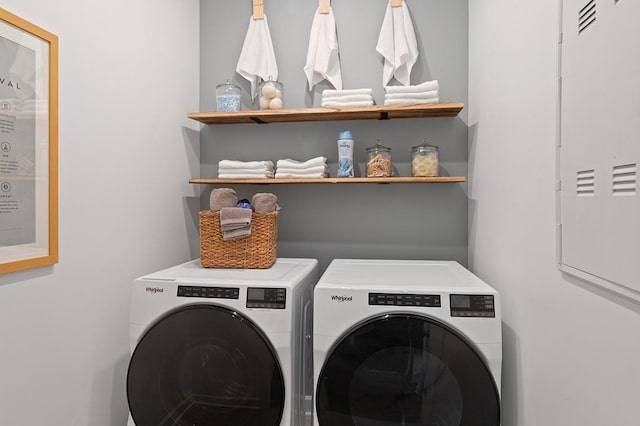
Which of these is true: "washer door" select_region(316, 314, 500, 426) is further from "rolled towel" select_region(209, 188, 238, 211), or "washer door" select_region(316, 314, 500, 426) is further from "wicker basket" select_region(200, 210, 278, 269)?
"rolled towel" select_region(209, 188, 238, 211)

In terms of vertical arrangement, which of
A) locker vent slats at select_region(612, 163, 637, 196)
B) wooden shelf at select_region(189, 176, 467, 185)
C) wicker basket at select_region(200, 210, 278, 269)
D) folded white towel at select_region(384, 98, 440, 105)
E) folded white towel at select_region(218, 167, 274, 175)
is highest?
folded white towel at select_region(384, 98, 440, 105)

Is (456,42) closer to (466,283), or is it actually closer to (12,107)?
(466,283)

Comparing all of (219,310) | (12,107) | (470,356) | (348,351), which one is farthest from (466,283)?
Answer: (12,107)

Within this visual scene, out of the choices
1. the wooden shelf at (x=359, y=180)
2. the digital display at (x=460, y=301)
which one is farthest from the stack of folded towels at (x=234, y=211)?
the digital display at (x=460, y=301)

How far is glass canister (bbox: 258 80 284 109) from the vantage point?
1984 millimetres

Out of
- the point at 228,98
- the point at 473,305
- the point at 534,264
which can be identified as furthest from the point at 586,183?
the point at 228,98

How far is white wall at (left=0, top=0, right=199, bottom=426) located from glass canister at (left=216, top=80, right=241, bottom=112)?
0.74 ft

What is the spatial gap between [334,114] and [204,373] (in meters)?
1.30

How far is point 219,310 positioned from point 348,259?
83 cm

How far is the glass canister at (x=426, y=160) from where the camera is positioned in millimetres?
1878

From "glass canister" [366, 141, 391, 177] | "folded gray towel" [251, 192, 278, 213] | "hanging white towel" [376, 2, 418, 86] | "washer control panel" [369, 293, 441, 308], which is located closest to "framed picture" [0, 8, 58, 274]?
"folded gray towel" [251, 192, 278, 213]

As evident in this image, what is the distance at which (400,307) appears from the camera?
4.30ft

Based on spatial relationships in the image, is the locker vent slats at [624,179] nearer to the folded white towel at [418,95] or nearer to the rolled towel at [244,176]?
the folded white towel at [418,95]

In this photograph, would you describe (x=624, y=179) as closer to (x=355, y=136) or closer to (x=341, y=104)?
(x=341, y=104)
